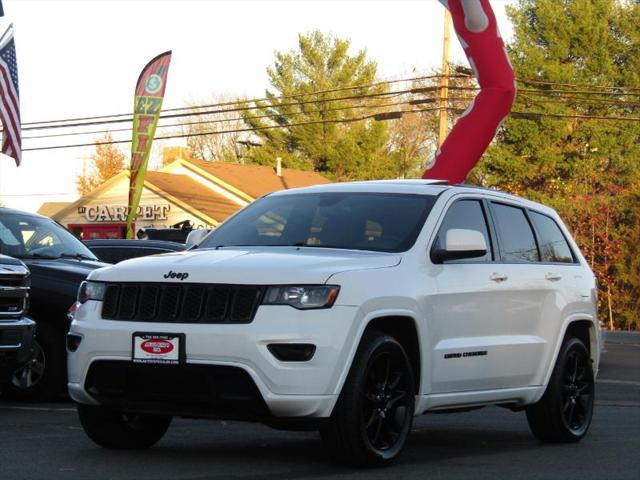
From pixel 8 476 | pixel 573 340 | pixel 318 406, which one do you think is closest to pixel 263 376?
pixel 318 406

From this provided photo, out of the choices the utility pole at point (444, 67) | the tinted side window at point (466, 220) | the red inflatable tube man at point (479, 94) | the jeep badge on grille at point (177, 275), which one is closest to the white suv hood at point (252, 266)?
the jeep badge on grille at point (177, 275)

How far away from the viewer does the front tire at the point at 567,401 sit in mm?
10266

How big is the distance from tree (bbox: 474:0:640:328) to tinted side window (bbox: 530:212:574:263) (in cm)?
4643

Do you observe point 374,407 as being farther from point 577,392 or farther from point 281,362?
point 577,392

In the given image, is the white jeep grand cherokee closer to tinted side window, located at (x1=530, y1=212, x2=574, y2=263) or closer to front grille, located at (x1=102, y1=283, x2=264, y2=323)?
front grille, located at (x1=102, y1=283, x2=264, y2=323)

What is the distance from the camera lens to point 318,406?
7.94m

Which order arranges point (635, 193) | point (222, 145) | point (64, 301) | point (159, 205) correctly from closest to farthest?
point (64, 301) < point (635, 193) < point (159, 205) < point (222, 145)

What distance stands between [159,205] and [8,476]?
52963 millimetres

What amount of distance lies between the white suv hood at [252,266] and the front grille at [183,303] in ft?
0.15

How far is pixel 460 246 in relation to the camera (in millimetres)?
9008

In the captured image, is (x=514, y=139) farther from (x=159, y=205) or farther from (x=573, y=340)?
(x=573, y=340)

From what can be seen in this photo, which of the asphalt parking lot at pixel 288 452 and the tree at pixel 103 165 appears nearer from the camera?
the asphalt parking lot at pixel 288 452

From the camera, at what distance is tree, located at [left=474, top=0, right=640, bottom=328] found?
201 ft

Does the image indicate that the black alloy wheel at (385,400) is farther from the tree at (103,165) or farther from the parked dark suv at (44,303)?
the tree at (103,165)
